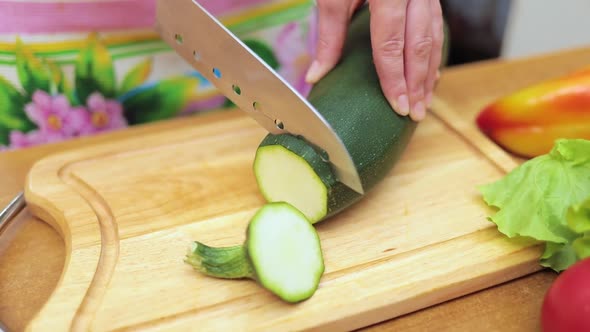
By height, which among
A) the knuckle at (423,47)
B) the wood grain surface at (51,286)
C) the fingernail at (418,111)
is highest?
the knuckle at (423,47)

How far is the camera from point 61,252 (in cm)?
134

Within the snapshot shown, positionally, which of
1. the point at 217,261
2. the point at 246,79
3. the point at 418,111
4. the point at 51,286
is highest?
the point at 246,79

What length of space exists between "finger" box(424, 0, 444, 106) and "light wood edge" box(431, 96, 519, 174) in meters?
0.18

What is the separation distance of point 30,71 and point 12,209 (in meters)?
0.42

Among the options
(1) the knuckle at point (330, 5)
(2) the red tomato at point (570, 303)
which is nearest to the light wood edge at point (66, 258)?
(1) the knuckle at point (330, 5)

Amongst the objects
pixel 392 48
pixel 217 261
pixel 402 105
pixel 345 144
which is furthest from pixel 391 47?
pixel 217 261

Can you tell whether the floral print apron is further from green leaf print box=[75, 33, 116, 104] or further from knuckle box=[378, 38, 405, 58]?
knuckle box=[378, 38, 405, 58]

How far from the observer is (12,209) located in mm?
1397

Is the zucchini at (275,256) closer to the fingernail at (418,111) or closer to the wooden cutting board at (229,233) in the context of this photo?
the wooden cutting board at (229,233)

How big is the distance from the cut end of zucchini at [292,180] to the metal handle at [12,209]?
60 centimetres

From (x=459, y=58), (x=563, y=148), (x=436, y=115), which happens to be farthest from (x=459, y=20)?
(x=563, y=148)

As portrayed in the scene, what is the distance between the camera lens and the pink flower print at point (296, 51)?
1812 mm

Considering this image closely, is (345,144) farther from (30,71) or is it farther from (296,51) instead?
(30,71)

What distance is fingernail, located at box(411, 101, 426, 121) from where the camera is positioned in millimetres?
1463
